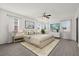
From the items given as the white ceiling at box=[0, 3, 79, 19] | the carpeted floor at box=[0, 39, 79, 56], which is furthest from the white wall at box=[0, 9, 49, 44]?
the carpeted floor at box=[0, 39, 79, 56]

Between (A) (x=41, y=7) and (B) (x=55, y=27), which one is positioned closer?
(A) (x=41, y=7)

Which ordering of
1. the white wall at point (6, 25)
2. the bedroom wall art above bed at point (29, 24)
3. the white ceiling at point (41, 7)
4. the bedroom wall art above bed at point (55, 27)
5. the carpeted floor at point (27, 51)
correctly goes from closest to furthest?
the carpeted floor at point (27, 51)
the white ceiling at point (41, 7)
the white wall at point (6, 25)
the bedroom wall art above bed at point (29, 24)
the bedroom wall art above bed at point (55, 27)

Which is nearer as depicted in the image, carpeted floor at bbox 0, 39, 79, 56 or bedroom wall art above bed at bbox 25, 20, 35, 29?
carpeted floor at bbox 0, 39, 79, 56

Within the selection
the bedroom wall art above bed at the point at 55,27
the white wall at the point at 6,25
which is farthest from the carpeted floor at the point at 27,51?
the bedroom wall art above bed at the point at 55,27

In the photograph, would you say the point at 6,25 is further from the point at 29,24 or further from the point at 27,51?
the point at 27,51

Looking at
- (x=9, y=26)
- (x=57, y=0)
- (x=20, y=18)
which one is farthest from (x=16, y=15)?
(x=57, y=0)

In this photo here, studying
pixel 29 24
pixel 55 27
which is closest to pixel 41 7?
pixel 29 24

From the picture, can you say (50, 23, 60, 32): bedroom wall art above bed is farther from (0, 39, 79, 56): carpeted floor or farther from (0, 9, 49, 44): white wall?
(0, 9, 49, 44): white wall

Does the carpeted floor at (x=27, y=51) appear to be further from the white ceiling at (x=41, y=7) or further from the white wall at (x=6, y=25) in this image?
the white ceiling at (x=41, y=7)

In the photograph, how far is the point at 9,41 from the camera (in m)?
5.11

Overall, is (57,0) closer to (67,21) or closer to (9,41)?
(9,41)

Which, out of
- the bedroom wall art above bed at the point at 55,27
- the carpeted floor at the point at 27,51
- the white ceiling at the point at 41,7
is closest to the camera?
the carpeted floor at the point at 27,51

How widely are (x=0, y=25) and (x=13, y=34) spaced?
43.0 inches

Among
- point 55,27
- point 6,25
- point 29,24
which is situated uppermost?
point 29,24
